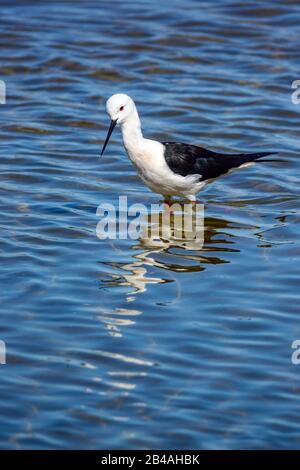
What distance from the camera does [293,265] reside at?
7293 millimetres

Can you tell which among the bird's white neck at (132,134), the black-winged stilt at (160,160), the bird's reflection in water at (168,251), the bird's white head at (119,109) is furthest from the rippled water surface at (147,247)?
the bird's white head at (119,109)

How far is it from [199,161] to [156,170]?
482 mm

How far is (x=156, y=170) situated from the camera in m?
8.20

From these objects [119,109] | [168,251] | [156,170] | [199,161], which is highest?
[119,109]

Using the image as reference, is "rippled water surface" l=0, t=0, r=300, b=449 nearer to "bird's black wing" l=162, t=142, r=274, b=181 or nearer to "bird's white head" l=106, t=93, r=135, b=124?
"bird's black wing" l=162, t=142, r=274, b=181

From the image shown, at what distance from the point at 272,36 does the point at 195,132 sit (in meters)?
3.10

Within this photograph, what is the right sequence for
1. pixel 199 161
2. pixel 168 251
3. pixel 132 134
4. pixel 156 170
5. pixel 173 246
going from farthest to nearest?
pixel 199 161 < pixel 132 134 < pixel 156 170 < pixel 173 246 < pixel 168 251

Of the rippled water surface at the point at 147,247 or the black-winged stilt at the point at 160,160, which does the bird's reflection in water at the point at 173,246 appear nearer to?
the rippled water surface at the point at 147,247

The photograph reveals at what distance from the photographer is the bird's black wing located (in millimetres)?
8328

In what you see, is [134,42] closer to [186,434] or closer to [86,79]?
[86,79]

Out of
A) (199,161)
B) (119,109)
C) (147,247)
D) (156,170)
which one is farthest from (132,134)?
(147,247)

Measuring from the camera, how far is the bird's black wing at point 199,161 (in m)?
8.33

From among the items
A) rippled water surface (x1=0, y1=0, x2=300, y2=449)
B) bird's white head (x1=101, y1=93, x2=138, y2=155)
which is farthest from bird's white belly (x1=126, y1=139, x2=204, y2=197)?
rippled water surface (x1=0, y1=0, x2=300, y2=449)

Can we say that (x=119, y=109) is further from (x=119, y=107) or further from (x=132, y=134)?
(x=132, y=134)
